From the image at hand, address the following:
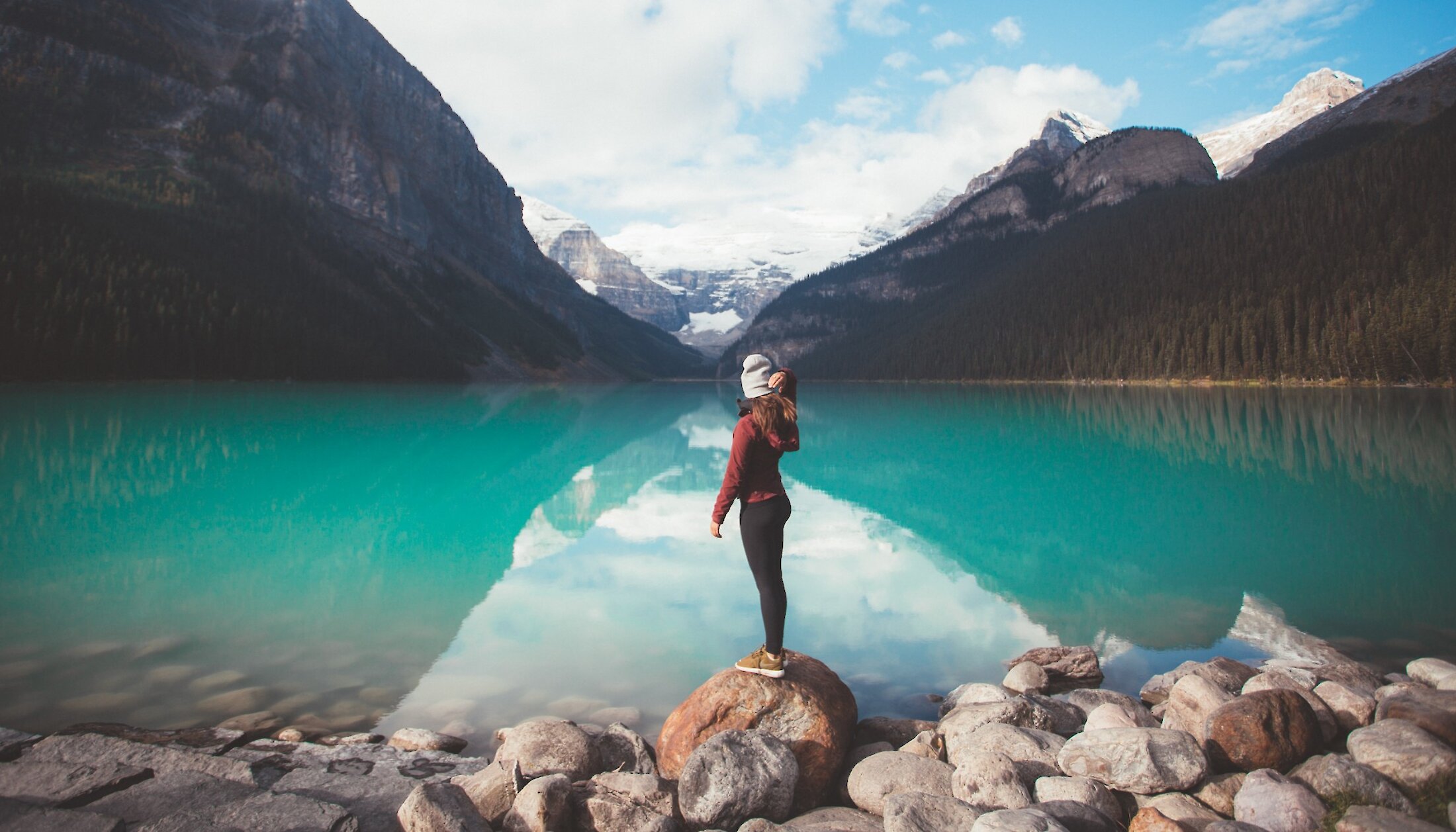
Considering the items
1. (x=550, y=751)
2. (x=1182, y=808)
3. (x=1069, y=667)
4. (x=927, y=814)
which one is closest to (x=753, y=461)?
(x=927, y=814)

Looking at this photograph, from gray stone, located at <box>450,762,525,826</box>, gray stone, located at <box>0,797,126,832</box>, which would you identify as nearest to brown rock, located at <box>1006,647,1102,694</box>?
gray stone, located at <box>450,762,525,826</box>

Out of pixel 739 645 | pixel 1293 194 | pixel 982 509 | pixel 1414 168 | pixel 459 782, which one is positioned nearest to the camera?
pixel 459 782

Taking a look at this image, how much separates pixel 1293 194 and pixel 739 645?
12329cm

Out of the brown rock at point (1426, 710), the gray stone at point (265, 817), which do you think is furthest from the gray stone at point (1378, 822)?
the gray stone at point (265, 817)

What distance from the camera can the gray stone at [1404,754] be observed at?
177 inches

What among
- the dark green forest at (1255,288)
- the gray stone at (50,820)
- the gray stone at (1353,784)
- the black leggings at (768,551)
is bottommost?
the gray stone at (1353,784)

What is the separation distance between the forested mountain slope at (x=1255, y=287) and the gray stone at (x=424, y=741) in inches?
2963

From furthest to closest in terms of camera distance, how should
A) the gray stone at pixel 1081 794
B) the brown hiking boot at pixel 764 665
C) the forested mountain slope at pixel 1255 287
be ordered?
the forested mountain slope at pixel 1255 287 < the brown hiking boot at pixel 764 665 < the gray stone at pixel 1081 794

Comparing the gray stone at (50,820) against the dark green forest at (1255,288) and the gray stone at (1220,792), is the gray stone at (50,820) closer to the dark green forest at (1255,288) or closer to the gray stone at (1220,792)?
the gray stone at (1220,792)

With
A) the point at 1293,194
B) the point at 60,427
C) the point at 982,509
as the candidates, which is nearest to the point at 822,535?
the point at 982,509

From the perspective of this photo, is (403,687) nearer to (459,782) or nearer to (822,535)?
(459,782)

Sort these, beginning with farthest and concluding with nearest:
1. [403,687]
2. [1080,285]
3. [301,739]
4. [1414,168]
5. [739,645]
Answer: [1080,285] < [1414,168] < [739,645] < [403,687] < [301,739]

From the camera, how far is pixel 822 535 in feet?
51.3

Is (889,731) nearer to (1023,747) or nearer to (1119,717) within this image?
(1023,747)
